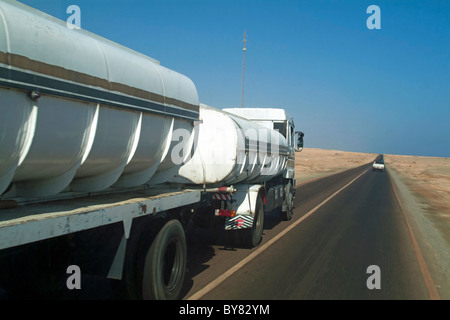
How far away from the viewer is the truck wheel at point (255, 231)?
8328 millimetres

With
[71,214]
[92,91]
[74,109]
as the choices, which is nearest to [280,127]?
[92,91]

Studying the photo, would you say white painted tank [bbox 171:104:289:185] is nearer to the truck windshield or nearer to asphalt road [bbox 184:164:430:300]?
asphalt road [bbox 184:164:430:300]

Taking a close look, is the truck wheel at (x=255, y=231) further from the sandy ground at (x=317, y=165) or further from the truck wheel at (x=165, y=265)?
the sandy ground at (x=317, y=165)

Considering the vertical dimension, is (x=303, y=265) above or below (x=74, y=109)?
below

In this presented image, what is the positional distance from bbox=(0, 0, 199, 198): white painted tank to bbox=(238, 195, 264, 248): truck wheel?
3433mm

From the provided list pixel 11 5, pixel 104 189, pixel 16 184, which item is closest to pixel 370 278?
pixel 104 189

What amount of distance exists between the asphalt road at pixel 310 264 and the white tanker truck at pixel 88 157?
3.63 ft

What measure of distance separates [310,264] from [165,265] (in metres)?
3.28

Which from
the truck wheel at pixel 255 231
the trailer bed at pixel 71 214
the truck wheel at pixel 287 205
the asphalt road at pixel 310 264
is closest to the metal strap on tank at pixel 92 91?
the trailer bed at pixel 71 214

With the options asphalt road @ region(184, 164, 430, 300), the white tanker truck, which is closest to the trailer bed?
the white tanker truck

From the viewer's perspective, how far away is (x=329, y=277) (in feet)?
21.6

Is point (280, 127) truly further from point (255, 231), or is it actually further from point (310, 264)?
point (310, 264)

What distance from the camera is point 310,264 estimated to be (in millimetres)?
7316
